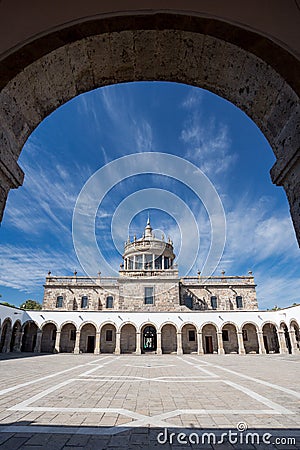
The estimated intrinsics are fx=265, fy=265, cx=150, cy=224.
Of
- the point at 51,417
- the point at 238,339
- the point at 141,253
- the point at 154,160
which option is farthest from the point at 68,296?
the point at 51,417

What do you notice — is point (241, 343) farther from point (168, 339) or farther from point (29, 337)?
point (29, 337)

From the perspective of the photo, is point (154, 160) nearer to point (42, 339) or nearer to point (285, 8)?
point (285, 8)

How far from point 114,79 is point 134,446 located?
4.66 metres

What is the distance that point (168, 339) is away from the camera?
2762cm

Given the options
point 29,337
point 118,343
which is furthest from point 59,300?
point 118,343

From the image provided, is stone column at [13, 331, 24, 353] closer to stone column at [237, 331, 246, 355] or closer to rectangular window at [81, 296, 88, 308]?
rectangular window at [81, 296, 88, 308]

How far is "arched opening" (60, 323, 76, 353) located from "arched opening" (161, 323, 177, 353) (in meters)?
9.48

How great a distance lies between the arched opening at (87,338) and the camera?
92.1 ft

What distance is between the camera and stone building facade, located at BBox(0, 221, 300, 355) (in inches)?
1032

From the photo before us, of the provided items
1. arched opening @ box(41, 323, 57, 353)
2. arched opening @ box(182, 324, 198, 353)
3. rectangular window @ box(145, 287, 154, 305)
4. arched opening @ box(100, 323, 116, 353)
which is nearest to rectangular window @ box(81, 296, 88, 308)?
arched opening @ box(41, 323, 57, 353)

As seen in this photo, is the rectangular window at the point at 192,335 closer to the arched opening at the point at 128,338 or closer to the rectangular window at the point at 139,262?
the arched opening at the point at 128,338

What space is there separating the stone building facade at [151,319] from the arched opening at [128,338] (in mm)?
97
